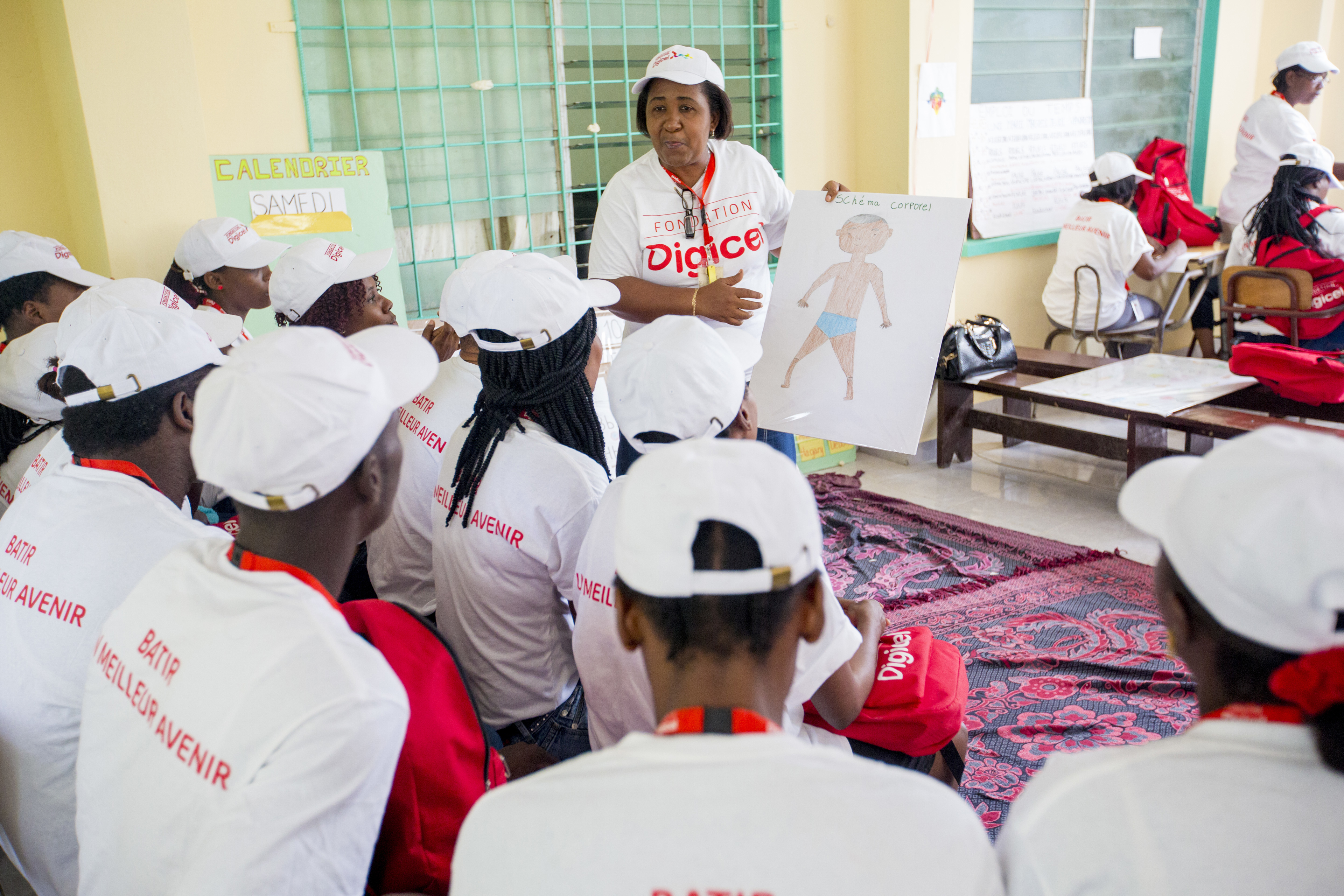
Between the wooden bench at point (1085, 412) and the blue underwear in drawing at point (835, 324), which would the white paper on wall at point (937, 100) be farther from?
the blue underwear in drawing at point (835, 324)

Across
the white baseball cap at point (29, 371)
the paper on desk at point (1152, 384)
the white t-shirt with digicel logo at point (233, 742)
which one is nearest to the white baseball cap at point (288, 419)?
the white t-shirt with digicel logo at point (233, 742)

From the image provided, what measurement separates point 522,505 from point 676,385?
1.28 feet

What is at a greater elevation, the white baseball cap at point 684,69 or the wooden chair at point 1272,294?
the white baseball cap at point 684,69

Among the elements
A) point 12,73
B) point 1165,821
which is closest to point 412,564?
point 1165,821

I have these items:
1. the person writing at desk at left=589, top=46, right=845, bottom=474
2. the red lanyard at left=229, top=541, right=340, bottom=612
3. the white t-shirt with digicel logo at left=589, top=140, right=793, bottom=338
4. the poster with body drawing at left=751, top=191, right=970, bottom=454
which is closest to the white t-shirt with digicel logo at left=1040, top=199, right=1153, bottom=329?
the poster with body drawing at left=751, top=191, right=970, bottom=454

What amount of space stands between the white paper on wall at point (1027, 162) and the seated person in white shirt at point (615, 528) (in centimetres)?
417

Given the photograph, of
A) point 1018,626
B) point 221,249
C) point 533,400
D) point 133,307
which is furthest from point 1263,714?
point 221,249

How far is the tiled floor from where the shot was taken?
389cm

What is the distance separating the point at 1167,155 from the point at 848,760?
257 inches

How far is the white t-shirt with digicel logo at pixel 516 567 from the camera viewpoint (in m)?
1.78

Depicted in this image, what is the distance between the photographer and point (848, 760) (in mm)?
855

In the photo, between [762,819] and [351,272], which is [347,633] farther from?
[351,272]

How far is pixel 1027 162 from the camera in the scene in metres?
5.66

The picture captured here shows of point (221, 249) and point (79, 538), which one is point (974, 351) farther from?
point (79, 538)
